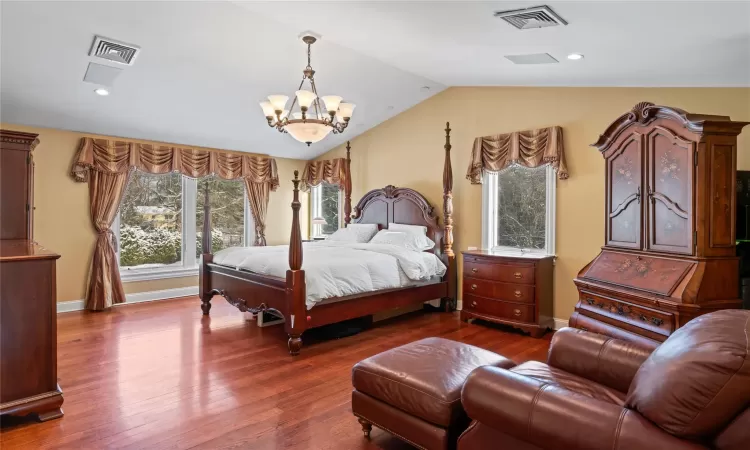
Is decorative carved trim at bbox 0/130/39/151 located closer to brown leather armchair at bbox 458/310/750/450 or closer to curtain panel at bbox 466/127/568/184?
brown leather armchair at bbox 458/310/750/450

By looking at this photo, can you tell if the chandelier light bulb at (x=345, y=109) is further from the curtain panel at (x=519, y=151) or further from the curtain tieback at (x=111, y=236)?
the curtain tieback at (x=111, y=236)

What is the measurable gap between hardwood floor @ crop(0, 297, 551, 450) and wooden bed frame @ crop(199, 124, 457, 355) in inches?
10.5

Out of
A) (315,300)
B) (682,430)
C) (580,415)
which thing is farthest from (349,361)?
(682,430)

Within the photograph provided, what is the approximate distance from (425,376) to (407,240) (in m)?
3.31

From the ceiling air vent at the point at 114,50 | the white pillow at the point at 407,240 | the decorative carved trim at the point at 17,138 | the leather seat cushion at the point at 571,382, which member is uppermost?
the ceiling air vent at the point at 114,50

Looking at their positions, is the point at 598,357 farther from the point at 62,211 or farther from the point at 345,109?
the point at 62,211

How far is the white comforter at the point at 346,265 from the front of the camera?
156 inches

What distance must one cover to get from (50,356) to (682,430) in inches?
123

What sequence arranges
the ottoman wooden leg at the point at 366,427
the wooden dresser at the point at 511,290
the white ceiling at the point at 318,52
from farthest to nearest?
the wooden dresser at the point at 511,290 → the white ceiling at the point at 318,52 → the ottoman wooden leg at the point at 366,427

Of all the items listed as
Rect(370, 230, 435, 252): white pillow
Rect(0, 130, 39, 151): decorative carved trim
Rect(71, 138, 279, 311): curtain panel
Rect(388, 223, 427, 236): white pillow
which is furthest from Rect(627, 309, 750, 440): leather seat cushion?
Rect(71, 138, 279, 311): curtain panel

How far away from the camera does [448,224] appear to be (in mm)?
5348

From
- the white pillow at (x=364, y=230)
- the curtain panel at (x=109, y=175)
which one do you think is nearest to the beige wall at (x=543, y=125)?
the white pillow at (x=364, y=230)

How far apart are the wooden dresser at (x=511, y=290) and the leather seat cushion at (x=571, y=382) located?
7.21 feet

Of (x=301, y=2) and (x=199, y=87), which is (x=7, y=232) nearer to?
(x=199, y=87)
